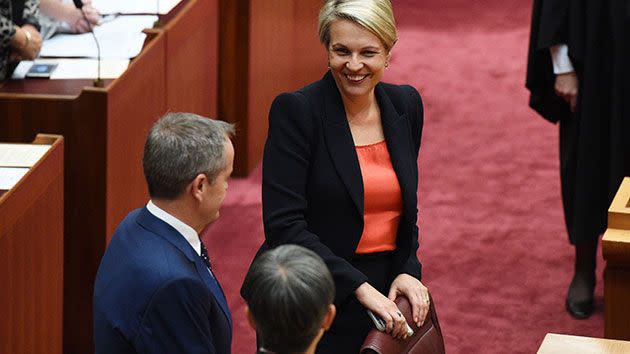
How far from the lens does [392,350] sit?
3.18 meters

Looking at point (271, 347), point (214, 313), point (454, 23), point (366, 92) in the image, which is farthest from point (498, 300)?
point (454, 23)

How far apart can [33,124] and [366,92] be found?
5.67ft

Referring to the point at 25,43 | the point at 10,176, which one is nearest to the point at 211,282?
the point at 10,176

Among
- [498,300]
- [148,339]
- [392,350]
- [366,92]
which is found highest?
[366,92]

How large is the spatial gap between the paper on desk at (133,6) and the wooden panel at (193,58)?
61mm

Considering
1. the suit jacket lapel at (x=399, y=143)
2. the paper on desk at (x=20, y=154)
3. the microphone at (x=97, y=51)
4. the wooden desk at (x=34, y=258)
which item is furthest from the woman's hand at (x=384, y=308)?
the microphone at (x=97, y=51)

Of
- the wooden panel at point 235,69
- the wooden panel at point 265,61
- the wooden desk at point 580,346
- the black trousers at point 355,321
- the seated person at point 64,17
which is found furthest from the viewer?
the wooden panel at point 265,61

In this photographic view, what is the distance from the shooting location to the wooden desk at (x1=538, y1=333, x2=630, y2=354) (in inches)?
120

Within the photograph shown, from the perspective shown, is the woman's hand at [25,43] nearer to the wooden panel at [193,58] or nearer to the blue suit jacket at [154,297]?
the wooden panel at [193,58]

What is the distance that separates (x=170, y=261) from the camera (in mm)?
2713

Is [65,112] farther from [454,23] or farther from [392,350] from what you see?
[454,23]

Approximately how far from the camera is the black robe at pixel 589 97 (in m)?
5.05

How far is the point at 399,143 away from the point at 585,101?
1956 millimetres

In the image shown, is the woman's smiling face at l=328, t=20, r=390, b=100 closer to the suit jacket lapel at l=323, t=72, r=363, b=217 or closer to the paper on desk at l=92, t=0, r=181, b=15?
the suit jacket lapel at l=323, t=72, r=363, b=217
